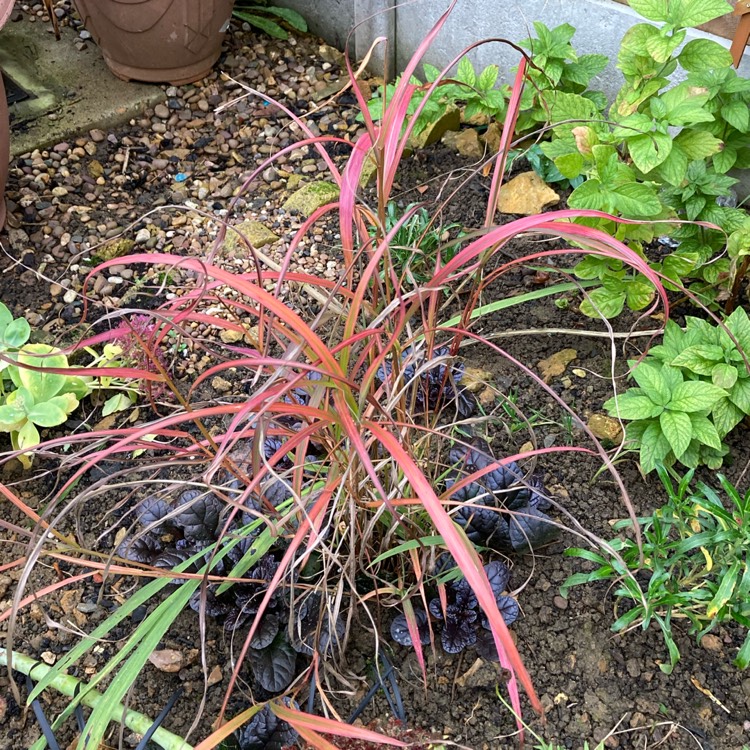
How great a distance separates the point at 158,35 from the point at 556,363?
1.91 meters

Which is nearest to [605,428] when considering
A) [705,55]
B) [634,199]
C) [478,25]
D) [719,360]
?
[719,360]

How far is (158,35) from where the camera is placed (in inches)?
111

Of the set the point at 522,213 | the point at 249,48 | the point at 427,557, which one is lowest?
the point at 427,557

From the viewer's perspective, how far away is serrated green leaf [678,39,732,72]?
5.92 ft

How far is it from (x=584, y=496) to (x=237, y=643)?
80 cm

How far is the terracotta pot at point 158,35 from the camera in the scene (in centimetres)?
275

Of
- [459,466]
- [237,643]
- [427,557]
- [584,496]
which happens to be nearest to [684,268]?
[584,496]

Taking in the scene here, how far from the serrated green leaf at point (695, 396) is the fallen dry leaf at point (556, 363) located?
1.20 feet

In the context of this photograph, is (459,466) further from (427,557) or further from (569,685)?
(569,685)

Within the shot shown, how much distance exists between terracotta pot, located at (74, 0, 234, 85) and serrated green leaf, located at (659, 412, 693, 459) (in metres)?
2.19

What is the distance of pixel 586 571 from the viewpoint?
1.61m

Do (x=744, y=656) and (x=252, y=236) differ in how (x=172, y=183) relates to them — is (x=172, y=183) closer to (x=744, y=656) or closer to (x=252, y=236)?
(x=252, y=236)

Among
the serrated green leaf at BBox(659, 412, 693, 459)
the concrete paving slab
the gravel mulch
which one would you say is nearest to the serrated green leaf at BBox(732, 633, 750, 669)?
the serrated green leaf at BBox(659, 412, 693, 459)

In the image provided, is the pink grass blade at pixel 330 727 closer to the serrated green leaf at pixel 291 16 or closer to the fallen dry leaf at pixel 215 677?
the fallen dry leaf at pixel 215 677
